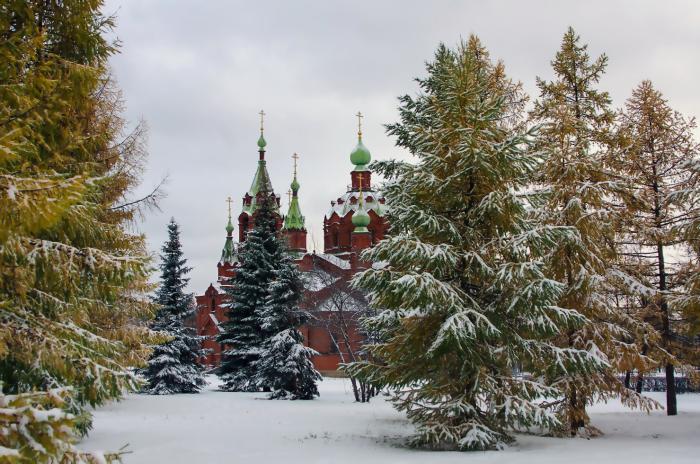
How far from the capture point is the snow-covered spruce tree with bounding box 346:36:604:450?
1131 centimetres

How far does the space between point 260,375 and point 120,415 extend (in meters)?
10.00

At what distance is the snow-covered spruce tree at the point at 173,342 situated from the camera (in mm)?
29672

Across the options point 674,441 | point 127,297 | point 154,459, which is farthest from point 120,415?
point 674,441

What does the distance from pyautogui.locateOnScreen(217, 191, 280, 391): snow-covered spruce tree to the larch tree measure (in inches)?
848

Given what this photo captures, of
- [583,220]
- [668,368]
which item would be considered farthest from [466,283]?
[668,368]

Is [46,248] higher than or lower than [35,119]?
lower

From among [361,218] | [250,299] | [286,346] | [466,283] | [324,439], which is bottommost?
[324,439]

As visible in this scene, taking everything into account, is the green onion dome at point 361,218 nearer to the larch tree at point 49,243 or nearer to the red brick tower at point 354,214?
the red brick tower at point 354,214

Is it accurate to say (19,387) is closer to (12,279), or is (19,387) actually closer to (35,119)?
(12,279)

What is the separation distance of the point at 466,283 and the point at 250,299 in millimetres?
20356

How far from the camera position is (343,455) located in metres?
11.0

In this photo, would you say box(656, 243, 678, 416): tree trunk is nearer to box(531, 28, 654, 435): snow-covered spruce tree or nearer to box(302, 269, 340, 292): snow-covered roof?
box(531, 28, 654, 435): snow-covered spruce tree

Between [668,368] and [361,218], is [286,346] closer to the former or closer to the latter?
[668,368]

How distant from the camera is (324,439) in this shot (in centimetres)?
1296
